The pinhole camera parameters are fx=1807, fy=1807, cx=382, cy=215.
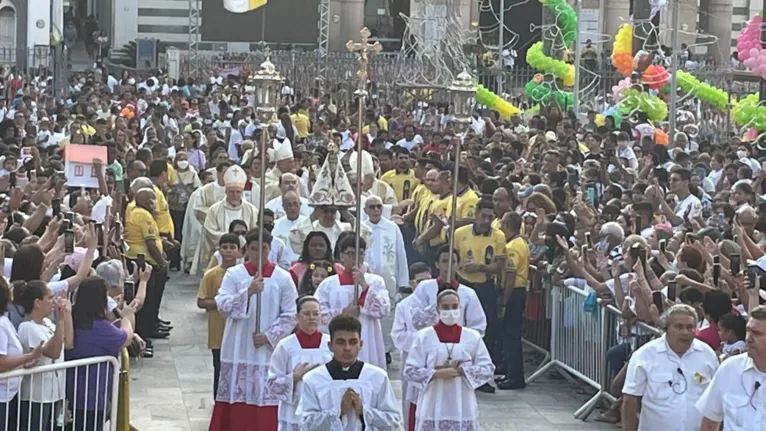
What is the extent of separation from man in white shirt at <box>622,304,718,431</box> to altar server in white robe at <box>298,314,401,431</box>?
146 centimetres

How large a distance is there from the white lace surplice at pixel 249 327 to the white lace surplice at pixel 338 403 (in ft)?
9.41

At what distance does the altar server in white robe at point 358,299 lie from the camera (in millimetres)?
12836

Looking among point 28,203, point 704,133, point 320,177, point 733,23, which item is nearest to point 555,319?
point 320,177

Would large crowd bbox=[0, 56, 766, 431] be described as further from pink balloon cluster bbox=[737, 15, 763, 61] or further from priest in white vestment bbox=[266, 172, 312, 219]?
pink balloon cluster bbox=[737, 15, 763, 61]

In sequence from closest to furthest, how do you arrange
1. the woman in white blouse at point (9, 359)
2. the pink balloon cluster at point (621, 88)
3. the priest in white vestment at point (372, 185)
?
the woman in white blouse at point (9, 359) < the priest in white vestment at point (372, 185) < the pink balloon cluster at point (621, 88)

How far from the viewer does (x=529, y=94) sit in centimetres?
3497

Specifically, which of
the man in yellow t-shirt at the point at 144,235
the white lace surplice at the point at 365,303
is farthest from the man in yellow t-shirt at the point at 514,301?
the man in yellow t-shirt at the point at 144,235

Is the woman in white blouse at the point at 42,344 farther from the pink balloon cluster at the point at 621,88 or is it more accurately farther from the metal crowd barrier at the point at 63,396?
the pink balloon cluster at the point at 621,88

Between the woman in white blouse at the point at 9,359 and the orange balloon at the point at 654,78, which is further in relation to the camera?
the orange balloon at the point at 654,78

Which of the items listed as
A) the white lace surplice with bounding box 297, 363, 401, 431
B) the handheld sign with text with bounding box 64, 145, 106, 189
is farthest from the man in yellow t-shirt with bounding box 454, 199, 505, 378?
the white lace surplice with bounding box 297, 363, 401, 431

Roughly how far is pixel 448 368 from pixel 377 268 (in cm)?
469

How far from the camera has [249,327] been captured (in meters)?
12.9

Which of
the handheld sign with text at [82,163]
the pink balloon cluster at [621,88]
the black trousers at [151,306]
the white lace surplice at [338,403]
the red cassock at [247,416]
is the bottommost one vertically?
the red cassock at [247,416]

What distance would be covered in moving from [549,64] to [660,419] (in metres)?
25.4
